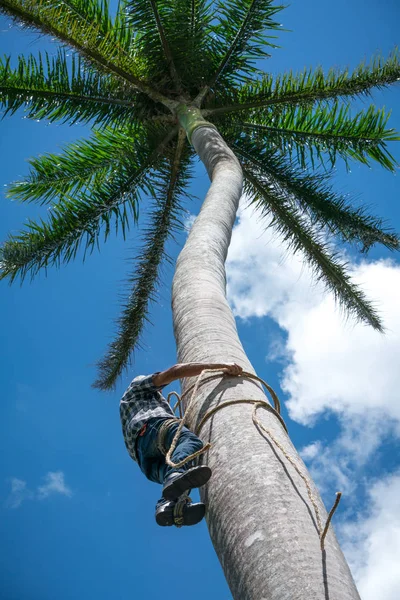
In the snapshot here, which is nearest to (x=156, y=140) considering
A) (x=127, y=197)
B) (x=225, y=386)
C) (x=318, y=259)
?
(x=127, y=197)

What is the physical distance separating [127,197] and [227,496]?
7.58m

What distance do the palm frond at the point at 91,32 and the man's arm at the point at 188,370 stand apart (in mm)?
5919

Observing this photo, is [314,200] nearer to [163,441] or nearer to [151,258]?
[151,258]

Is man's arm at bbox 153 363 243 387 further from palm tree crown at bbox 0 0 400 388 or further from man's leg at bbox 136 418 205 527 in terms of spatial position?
palm tree crown at bbox 0 0 400 388

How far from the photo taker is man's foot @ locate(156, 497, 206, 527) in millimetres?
2445

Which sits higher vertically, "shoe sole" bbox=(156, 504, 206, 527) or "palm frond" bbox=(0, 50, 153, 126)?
"palm frond" bbox=(0, 50, 153, 126)

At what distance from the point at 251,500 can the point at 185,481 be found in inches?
14.4

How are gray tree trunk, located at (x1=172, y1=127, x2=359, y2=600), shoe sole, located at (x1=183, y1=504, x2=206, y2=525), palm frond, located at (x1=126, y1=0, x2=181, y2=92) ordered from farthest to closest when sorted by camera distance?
palm frond, located at (x1=126, y1=0, x2=181, y2=92) → shoe sole, located at (x1=183, y1=504, x2=206, y2=525) → gray tree trunk, located at (x1=172, y1=127, x2=359, y2=600)

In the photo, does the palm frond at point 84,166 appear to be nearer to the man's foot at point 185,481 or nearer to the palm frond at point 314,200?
the palm frond at point 314,200

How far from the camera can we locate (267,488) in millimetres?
2066

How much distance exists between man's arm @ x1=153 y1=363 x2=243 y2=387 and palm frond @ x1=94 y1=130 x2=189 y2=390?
6.31m

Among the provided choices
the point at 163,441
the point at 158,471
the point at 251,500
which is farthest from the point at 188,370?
the point at 251,500

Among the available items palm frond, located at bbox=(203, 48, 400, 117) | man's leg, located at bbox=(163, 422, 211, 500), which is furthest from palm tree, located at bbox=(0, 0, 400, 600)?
man's leg, located at bbox=(163, 422, 211, 500)

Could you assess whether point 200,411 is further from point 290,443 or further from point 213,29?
point 213,29
